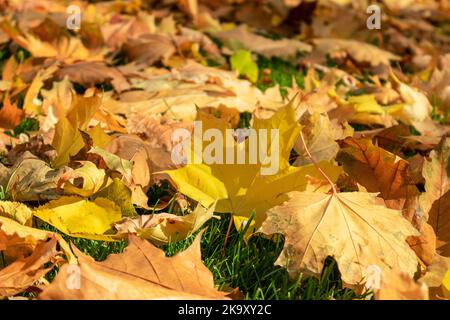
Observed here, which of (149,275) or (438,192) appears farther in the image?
(438,192)

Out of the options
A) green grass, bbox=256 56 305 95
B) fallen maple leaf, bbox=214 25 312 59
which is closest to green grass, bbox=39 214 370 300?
green grass, bbox=256 56 305 95

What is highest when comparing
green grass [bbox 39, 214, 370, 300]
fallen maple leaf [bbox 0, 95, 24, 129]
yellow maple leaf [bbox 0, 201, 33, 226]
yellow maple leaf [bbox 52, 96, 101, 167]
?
yellow maple leaf [bbox 52, 96, 101, 167]

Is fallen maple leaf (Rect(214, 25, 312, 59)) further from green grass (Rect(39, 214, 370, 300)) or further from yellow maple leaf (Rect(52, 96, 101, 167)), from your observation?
green grass (Rect(39, 214, 370, 300))

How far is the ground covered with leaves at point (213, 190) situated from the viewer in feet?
Result: 3.64

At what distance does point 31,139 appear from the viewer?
5.23 ft

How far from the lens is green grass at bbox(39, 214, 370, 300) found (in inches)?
45.6

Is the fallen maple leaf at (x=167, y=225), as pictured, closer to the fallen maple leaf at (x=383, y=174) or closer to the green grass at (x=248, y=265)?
the green grass at (x=248, y=265)

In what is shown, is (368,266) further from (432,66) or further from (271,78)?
(432,66)

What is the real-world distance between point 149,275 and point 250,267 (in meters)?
0.25

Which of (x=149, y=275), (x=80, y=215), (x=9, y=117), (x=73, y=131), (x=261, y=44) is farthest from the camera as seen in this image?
(x=261, y=44)

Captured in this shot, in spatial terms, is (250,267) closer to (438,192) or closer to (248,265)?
(248,265)

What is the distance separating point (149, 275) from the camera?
41.7 inches

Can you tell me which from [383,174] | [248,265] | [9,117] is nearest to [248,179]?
[248,265]

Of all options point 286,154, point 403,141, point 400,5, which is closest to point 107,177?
point 286,154
